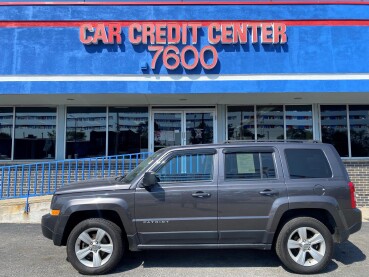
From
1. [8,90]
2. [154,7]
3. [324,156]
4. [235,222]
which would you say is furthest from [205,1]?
[235,222]

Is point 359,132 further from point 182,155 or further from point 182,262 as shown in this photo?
point 182,262

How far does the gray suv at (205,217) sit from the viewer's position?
4930 mm

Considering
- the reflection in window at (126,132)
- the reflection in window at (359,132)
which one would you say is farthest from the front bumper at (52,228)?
the reflection in window at (359,132)

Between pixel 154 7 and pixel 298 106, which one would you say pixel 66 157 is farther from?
pixel 298 106

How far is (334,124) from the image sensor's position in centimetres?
1109

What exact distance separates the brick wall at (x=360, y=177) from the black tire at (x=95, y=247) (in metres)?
7.72

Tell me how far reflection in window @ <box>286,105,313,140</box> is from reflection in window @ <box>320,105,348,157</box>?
0.40 meters

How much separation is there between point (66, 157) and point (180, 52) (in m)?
4.74

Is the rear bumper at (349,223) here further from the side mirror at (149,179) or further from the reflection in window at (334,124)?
the reflection in window at (334,124)

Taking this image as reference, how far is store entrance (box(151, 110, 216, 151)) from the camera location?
10961mm

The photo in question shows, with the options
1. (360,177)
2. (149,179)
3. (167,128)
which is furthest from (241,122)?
(149,179)

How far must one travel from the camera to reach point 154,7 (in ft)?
32.5

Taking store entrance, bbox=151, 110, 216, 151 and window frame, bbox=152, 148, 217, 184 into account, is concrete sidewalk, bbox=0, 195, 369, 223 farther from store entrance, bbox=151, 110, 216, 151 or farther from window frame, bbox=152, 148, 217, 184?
window frame, bbox=152, 148, 217, 184

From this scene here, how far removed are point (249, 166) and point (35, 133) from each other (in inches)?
313
